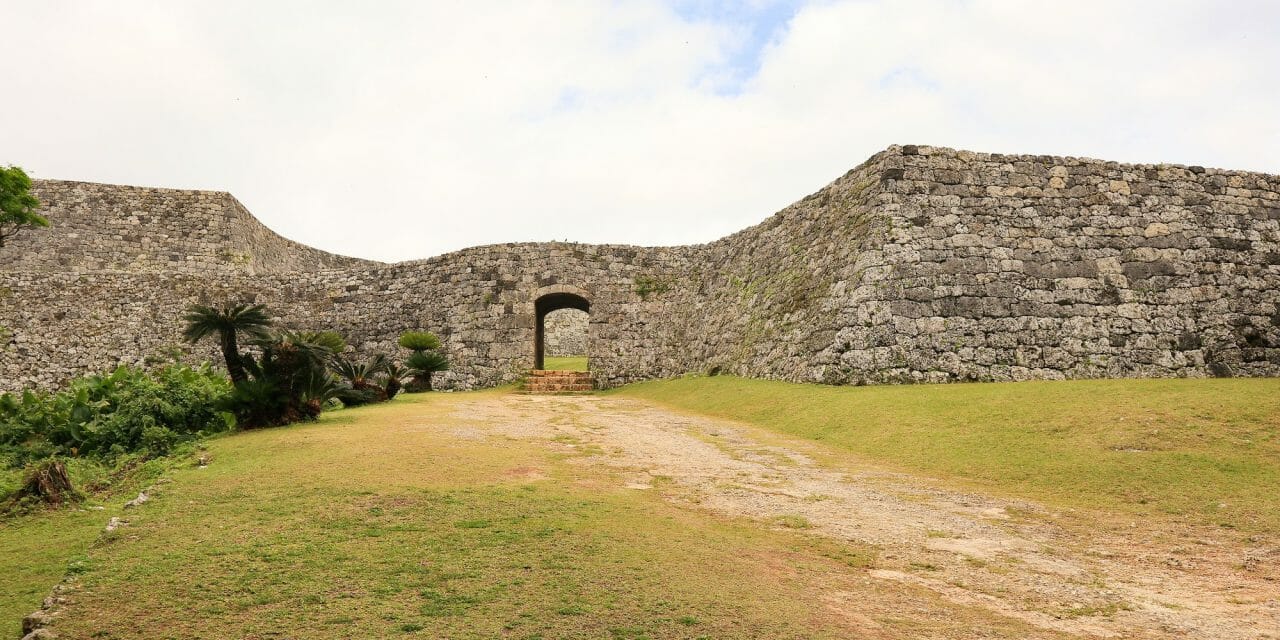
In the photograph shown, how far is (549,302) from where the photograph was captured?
2062cm

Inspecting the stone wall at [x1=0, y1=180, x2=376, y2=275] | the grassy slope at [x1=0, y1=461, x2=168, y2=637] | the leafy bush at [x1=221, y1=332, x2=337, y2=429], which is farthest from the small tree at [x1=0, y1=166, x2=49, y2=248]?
the grassy slope at [x1=0, y1=461, x2=168, y2=637]

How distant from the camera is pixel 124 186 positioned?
21.0m

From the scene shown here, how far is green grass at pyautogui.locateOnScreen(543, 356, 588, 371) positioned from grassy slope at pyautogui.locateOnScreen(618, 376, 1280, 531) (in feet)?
51.2

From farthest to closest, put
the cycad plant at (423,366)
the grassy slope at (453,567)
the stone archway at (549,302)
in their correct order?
the stone archway at (549,302)
the cycad plant at (423,366)
the grassy slope at (453,567)

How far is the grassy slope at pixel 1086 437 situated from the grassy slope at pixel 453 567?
3.28 m

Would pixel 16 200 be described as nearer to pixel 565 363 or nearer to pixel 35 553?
pixel 565 363

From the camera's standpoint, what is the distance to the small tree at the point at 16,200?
1811 cm

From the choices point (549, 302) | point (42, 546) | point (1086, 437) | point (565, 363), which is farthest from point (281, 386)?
point (565, 363)

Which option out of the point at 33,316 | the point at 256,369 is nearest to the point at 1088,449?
the point at 256,369

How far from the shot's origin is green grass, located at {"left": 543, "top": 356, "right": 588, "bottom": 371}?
25581 millimetres

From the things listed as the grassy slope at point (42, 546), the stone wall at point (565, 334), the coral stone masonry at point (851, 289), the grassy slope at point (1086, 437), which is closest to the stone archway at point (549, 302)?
the coral stone masonry at point (851, 289)

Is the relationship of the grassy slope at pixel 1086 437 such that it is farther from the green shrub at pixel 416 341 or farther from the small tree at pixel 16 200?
the small tree at pixel 16 200

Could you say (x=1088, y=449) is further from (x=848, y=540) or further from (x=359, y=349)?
(x=359, y=349)

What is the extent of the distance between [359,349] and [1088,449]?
17.8 metres
